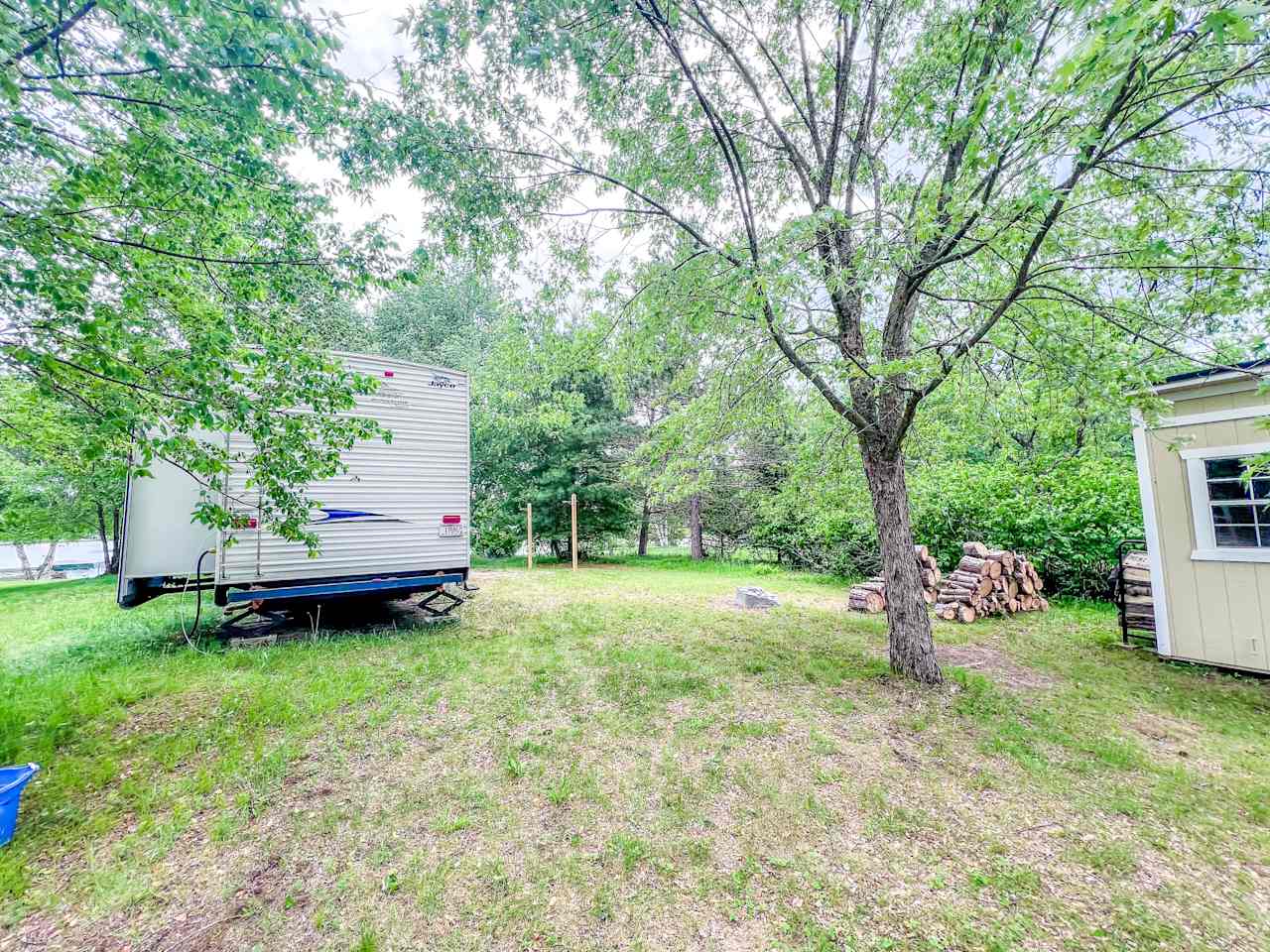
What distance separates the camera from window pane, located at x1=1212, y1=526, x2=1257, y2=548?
414cm

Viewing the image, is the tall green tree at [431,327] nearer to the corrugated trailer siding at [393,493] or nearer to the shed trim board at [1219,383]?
the corrugated trailer siding at [393,493]

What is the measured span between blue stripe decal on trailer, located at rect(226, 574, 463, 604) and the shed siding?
7.21 m

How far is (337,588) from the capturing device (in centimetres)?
519

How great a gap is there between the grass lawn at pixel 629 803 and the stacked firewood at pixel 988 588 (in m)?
1.66

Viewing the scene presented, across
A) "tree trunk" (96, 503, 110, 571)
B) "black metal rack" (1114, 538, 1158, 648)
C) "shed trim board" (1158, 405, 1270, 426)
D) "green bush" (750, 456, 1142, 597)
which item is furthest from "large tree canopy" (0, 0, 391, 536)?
"tree trunk" (96, 503, 110, 571)

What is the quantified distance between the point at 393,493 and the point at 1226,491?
8.17 meters

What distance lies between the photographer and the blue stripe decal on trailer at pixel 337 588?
481 cm

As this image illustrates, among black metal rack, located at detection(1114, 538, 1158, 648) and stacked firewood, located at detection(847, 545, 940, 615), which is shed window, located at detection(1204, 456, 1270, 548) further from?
stacked firewood, located at detection(847, 545, 940, 615)

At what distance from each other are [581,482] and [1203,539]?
1217 cm

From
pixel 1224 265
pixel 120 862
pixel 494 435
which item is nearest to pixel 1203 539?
pixel 1224 265

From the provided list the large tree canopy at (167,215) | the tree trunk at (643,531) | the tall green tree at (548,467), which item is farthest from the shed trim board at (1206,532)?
the tree trunk at (643,531)

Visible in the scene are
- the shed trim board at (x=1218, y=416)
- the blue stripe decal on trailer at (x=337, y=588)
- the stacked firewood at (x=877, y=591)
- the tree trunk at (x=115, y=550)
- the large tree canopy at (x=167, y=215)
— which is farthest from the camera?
the tree trunk at (x=115, y=550)

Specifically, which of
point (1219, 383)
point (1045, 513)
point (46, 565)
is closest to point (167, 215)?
point (1219, 383)

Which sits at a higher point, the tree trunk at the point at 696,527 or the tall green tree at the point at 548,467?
the tall green tree at the point at 548,467
